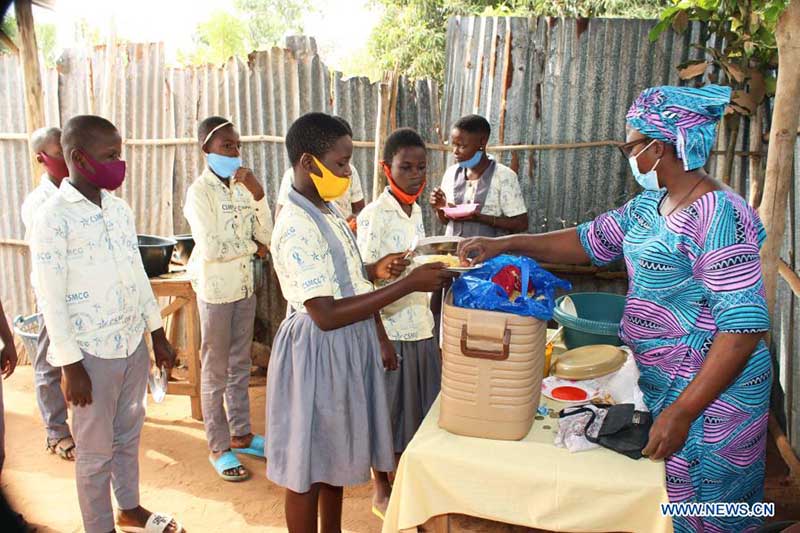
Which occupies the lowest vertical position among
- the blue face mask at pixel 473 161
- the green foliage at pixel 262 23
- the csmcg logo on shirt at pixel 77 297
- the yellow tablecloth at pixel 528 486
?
the yellow tablecloth at pixel 528 486

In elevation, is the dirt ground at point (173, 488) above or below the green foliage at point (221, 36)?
below

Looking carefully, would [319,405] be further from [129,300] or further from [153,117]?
[153,117]

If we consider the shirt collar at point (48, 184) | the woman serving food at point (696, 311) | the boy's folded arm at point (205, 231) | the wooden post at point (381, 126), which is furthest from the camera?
the wooden post at point (381, 126)

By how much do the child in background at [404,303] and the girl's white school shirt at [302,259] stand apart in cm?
81

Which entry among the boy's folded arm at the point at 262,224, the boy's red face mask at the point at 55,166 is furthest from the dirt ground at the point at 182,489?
the boy's red face mask at the point at 55,166

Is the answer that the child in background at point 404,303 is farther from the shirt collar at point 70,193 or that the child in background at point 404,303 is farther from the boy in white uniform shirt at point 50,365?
the boy in white uniform shirt at point 50,365

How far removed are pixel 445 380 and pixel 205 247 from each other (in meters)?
2.47

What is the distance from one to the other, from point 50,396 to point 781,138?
198 inches

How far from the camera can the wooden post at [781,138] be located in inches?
131

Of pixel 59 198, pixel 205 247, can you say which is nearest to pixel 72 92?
pixel 205 247

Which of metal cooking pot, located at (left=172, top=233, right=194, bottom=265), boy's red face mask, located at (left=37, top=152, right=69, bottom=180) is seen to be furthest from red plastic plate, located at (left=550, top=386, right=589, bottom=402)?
metal cooking pot, located at (left=172, top=233, right=194, bottom=265)

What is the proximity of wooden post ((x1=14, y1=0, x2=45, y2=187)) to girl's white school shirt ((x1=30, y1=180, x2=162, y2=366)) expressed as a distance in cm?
262

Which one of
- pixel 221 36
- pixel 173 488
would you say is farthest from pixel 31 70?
pixel 221 36

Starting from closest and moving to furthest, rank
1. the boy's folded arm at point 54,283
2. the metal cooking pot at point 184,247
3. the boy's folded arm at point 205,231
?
the boy's folded arm at point 54,283 → the boy's folded arm at point 205,231 → the metal cooking pot at point 184,247
